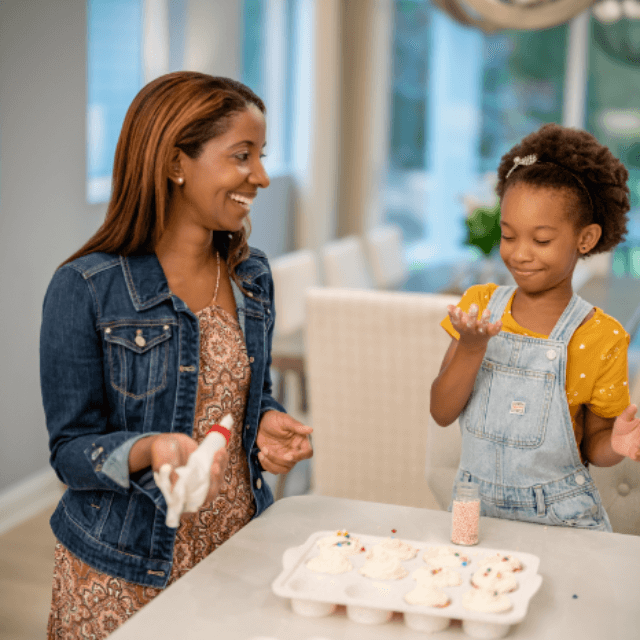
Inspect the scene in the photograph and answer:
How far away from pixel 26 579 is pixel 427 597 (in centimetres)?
201

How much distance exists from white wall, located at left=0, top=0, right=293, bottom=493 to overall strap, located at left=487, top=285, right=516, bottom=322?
2133mm

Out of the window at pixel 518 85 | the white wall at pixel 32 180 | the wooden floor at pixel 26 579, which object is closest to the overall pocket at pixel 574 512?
the wooden floor at pixel 26 579

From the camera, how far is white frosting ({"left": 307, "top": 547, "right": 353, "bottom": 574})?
114 centimetres

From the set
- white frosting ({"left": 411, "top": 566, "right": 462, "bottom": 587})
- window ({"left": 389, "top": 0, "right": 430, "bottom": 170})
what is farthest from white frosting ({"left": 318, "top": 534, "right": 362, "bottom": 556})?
window ({"left": 389, "top": 0, "right": 430, "bottom": 170})

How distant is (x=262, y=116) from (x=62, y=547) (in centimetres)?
76

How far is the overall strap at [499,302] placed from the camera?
1481mm

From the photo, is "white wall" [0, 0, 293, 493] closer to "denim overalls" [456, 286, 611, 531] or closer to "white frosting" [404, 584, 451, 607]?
"denim overalls" [456, 286, 611, 531]

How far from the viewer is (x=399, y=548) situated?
1.21m

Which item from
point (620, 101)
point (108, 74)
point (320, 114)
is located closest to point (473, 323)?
point (108, 74)

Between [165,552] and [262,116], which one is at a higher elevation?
[262,116]

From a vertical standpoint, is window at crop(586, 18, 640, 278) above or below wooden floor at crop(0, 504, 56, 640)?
above

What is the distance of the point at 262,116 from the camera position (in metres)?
1.40

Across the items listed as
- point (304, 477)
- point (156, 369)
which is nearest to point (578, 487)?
point (156, 369)

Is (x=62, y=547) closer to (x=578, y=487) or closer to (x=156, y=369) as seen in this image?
(x=156, y=369)
